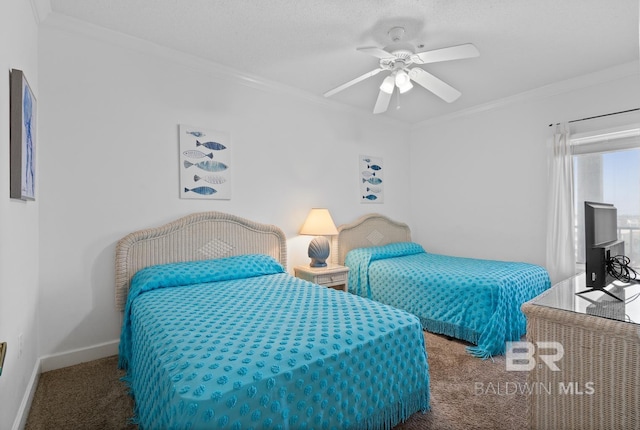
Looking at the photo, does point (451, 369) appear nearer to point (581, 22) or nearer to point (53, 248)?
point (581, 22)

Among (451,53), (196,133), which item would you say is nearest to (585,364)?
(451,53)

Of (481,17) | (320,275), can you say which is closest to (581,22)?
(481,17)

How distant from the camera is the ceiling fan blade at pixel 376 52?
7.39ft

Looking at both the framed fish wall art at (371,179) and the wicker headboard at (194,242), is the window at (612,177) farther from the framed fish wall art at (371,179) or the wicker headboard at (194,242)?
the wicker headboard at (194,242)

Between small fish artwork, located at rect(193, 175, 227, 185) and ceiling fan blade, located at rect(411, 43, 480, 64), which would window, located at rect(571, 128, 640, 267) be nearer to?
ceiling fan blade, located at rect(411, 43, 480, 64)

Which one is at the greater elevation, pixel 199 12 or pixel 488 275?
pixel 199 12

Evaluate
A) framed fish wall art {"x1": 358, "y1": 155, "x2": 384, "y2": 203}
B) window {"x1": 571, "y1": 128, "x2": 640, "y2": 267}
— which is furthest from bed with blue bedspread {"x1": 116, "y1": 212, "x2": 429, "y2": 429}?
window {"x1": 571, "y1": 128, "x2": 640, "y2": 267}

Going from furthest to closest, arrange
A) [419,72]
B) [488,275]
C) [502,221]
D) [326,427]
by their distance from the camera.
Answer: [502,221] → [488,275] → [419,72] → [326,427]

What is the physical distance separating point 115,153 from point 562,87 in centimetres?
420

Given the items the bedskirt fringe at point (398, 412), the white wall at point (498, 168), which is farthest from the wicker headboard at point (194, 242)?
the white wall at point (498, 168)

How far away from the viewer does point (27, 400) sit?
6.12ft

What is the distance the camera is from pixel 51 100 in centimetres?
236

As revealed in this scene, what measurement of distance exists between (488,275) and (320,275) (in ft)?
4.93

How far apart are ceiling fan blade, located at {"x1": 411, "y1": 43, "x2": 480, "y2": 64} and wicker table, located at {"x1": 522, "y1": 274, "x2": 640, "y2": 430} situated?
155cm
